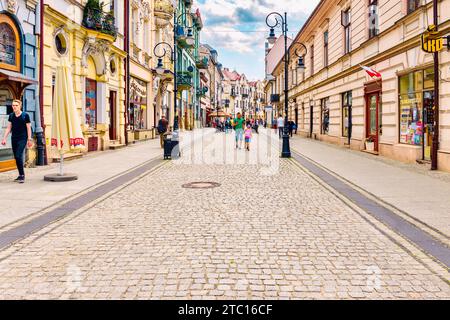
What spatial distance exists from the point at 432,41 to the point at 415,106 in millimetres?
2762

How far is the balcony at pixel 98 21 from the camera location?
1691cm

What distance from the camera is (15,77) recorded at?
11.1 m

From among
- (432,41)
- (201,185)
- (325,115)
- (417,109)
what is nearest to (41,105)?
(201,185)

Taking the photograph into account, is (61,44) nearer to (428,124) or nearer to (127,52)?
(127,52)

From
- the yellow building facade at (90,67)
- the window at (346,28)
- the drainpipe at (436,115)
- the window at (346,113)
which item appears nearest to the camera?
the drainpipe at (436,115)

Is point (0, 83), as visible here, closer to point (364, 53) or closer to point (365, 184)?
point (365, 184)

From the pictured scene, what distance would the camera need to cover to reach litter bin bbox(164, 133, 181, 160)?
15.9m

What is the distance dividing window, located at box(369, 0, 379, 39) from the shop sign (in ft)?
17.7

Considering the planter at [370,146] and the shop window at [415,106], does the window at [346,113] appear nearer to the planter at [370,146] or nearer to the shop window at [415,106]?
the planter at [370,146]

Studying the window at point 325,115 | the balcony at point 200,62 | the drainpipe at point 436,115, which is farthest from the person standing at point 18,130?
the balcony at point 200,62

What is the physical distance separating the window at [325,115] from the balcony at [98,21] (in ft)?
44.6

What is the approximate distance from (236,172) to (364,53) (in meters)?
9.45

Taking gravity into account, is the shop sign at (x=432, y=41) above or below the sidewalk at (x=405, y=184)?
above
